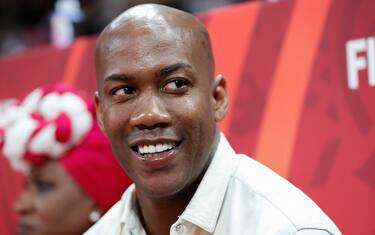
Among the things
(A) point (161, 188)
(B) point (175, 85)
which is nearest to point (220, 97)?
(B) point (175, 85)

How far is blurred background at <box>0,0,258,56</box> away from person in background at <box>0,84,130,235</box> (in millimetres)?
1088

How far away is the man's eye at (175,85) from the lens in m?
1.28

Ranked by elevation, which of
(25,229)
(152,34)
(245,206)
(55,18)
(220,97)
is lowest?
(25,229)

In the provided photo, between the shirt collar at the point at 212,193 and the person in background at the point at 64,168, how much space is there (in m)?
0.67

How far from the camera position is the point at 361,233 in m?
1.61

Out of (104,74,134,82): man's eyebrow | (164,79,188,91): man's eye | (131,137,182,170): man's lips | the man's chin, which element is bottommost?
the man's chin

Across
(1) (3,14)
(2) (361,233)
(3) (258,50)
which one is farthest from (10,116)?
(1) (3,14)

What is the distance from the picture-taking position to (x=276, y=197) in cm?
122

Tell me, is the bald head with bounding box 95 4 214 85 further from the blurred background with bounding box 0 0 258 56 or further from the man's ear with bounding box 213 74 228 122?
the blurred background with bounding box 0 0 258 56

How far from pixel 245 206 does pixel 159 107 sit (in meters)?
0.27

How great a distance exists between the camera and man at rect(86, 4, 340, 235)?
124 centimetres

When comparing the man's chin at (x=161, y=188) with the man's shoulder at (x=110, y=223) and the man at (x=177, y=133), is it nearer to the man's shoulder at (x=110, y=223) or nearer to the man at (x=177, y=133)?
the man at (x=177, y=133)

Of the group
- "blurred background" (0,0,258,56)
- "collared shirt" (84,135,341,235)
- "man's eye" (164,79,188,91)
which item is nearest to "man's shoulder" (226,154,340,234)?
"collared shirt" (84,135,341,235)

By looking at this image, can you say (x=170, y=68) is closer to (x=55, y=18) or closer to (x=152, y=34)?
(x=152, y=34)
